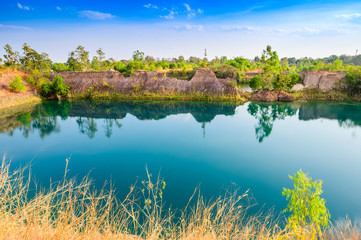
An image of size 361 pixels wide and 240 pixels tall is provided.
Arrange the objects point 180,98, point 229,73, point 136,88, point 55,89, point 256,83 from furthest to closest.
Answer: point 229,73
point 136,88
point 55,89
point 180,98
point 256,83

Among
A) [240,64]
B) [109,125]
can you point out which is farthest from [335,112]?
[240,64]

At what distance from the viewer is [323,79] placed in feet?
73.5

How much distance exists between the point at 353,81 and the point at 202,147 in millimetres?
19529

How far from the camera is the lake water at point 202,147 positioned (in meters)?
6.83

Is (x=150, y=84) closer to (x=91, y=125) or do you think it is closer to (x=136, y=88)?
(x=136, y=88)

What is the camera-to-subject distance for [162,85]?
2380cm

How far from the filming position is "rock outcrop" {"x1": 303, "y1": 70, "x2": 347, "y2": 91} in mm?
21852

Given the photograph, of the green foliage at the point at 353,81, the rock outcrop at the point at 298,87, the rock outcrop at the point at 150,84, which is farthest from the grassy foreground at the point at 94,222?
the rock outcrop at the point at 298,87

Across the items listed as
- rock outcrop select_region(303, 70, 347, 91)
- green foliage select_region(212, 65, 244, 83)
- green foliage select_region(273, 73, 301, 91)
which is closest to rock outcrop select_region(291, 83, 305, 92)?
rock outcrop select_region(303, 70, 347, 91)

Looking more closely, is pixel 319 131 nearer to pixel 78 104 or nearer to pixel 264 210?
pixel 264 210

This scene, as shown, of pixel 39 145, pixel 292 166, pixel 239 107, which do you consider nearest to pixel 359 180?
pixel 292 166

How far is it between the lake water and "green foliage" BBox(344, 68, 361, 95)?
3051 millimetres

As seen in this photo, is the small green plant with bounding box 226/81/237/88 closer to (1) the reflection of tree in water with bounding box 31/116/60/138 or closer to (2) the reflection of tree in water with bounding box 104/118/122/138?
(2) the reflection of tree in water with bounding box 104/118/122/138

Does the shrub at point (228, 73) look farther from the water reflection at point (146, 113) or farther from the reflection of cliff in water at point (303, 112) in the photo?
Result: the reflection of cliff in water at point (303, 112)
